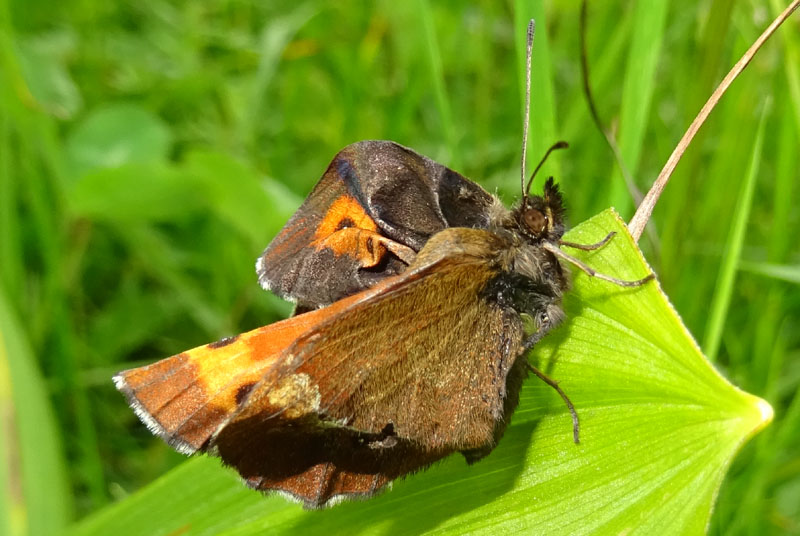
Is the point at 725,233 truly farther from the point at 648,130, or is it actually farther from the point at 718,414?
the point at 718,414

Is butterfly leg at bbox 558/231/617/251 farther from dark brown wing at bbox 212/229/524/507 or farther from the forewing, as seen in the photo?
the forewing

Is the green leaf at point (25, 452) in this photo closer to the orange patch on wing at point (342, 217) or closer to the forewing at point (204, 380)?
the forewing at point (204, 380)

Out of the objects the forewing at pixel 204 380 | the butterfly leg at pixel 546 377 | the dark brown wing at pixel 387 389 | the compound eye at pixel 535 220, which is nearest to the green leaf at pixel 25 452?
the forewing at pixel 204 380

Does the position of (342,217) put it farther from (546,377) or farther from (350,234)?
(546,377)

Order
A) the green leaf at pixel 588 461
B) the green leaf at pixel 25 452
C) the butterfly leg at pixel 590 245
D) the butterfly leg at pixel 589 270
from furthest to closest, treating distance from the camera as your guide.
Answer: the green leaf at pixel 25 452 < the butterfly leg at pixel 590 245 < the butterfly leg at pixel 589 270 < the green leaf at pixel 588 461

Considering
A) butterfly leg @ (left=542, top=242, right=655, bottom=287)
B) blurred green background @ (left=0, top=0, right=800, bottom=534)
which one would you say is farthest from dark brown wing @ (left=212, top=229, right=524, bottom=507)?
blurred green background @ (left=0, top=0, right=800, bottom=534)

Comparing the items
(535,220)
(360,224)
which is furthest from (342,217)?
(535,220)
